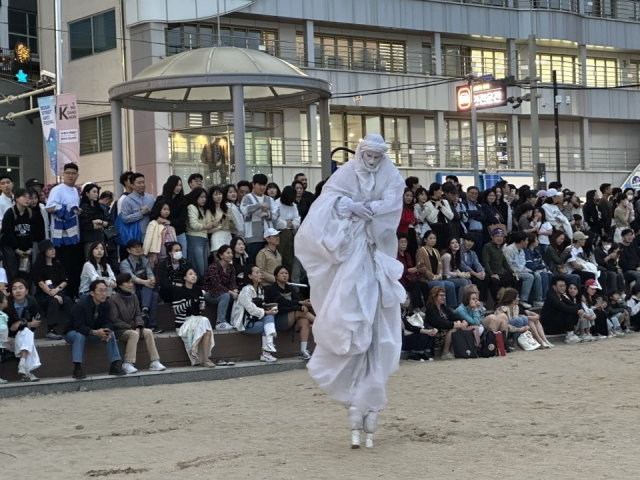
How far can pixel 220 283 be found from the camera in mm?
14938

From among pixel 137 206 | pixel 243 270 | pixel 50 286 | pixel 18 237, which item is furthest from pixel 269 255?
pixel 18 237

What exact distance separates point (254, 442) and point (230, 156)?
429 inches

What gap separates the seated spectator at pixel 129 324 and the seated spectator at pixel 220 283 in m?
1.32

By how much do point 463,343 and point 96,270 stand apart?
5489 mm

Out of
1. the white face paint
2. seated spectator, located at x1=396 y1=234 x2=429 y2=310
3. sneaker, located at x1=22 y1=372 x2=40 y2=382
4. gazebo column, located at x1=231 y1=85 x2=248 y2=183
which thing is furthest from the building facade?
the white face paint

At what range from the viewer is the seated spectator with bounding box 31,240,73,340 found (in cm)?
1355

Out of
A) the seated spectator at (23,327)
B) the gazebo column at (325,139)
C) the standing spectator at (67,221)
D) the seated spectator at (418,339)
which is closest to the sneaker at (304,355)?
the seated spectator at (418,339)

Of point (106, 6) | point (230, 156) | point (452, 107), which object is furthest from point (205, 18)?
point (230, 156)

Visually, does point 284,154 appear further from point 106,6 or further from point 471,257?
point 471,257

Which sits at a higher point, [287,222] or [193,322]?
[287,222]

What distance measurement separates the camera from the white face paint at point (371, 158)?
9000 millimetres

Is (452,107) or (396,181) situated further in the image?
(452,107)

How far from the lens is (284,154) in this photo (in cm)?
3734

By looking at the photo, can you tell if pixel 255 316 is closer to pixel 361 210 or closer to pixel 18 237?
pixel 18 237
